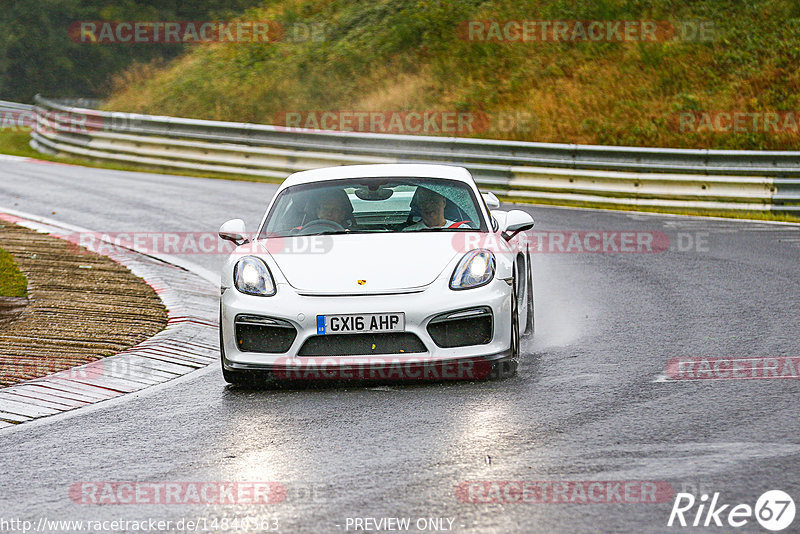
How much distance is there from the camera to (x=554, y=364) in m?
7.36

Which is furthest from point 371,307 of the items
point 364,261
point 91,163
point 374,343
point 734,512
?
point 91,163

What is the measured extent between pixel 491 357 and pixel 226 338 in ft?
5.32

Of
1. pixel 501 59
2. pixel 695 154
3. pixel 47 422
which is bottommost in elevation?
pixel 47 422

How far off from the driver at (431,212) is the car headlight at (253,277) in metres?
1.12

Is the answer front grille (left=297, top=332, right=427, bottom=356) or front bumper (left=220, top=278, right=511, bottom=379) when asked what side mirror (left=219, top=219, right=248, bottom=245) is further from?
front grille (left=297, top=332, right=427, bottom=356)

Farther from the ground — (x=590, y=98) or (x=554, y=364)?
(x=590, y=98)

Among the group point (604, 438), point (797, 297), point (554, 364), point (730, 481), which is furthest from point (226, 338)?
point (797, 297)

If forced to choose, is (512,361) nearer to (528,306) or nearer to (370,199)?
(528,306)

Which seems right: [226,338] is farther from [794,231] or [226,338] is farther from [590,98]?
[590,98]

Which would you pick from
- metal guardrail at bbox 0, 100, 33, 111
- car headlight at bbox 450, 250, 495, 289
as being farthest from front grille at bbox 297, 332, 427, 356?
metal guardrail at bbox 0, 100, 33, 111

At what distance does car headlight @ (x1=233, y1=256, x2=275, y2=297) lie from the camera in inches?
274

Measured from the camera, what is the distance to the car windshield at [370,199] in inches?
304

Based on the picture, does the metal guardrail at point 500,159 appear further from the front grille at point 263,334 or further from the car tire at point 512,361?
the front grille at point 263,334

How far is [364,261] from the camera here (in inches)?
274
